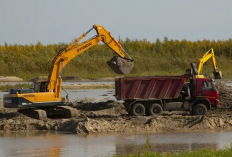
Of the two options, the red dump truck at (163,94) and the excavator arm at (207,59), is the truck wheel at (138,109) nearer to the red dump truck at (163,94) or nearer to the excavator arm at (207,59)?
the red dump truck at (163,94)

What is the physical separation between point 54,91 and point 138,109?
4091 mm

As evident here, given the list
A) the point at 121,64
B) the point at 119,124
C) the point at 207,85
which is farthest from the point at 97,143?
the point at 207,85

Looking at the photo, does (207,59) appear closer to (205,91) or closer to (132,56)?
(205,91)

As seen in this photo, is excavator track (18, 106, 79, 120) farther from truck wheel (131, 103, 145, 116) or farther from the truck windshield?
the truck windshield

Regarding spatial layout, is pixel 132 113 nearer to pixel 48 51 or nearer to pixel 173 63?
pixel 173 63

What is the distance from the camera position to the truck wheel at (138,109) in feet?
87.7

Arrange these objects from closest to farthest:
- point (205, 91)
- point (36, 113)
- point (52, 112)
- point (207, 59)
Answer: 1. point (36, 113)
2. point (52, 112)
3. point (205, 91)
4. point (207, 59)

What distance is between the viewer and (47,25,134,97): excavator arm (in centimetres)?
2588

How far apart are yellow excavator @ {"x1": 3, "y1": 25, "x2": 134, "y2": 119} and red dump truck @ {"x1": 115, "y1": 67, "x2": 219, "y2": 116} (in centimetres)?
140

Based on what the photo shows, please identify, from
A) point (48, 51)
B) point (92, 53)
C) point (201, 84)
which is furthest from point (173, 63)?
point (201, 84)

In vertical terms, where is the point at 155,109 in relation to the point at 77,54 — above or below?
below

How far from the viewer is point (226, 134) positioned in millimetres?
21438

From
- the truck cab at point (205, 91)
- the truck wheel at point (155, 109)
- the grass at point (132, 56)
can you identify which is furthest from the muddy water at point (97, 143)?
the grass at point (132, 56)

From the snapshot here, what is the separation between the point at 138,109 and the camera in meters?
26.8
